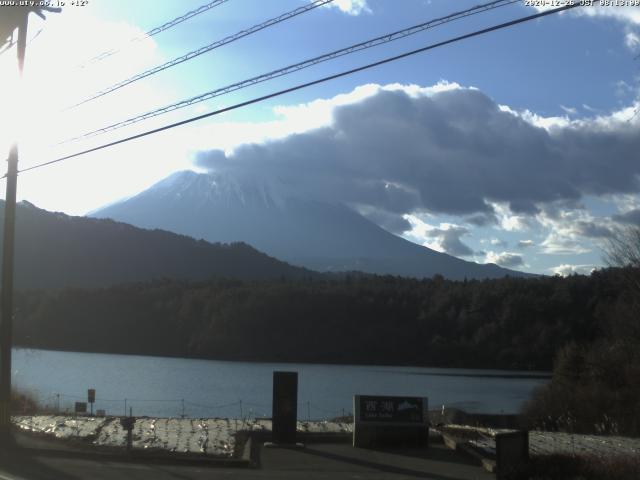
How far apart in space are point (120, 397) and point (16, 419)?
744 inches

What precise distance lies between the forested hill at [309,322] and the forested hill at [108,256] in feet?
82.4

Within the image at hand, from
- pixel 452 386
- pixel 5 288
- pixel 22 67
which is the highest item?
pixel 22 67

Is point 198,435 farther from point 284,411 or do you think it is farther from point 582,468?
point 582,468

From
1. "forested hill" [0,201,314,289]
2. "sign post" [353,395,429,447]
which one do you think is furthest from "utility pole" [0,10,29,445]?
"forested hill" [0,201,314,289]

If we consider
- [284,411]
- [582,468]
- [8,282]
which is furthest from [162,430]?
[582,468]

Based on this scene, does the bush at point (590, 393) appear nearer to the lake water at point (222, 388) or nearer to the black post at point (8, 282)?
the lake water at point (222, 388)

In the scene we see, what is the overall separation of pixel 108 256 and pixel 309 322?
60007 mm

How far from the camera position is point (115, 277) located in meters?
128

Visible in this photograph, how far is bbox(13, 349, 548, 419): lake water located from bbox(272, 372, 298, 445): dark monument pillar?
1269cm

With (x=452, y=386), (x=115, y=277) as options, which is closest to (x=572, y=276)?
(x=452, y=386)

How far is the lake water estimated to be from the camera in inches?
1430

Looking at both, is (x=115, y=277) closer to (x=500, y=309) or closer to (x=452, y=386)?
(x=500, y=309)

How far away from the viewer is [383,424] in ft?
60.2

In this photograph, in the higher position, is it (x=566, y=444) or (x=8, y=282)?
(x=8, y=282)
